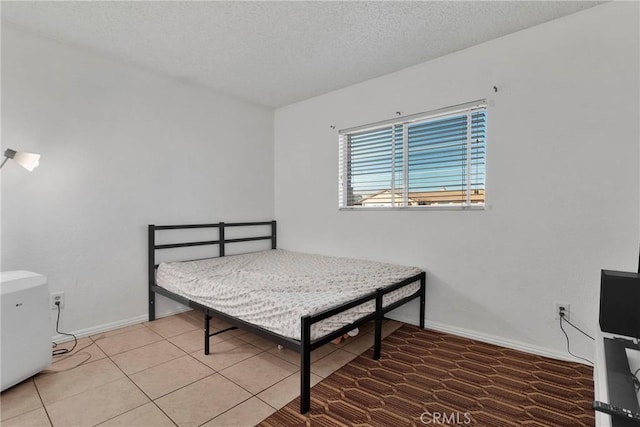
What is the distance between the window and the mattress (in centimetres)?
71

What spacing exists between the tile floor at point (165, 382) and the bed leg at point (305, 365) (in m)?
0.15

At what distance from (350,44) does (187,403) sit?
2.78 metres

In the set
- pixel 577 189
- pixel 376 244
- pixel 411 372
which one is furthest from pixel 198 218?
pixel 577 189

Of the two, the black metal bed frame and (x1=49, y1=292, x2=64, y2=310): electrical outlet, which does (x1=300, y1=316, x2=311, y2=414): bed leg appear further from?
(x1=49, y1=292, x2=64, y2=310): electrical outlet

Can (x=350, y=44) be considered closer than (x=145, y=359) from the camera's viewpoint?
No

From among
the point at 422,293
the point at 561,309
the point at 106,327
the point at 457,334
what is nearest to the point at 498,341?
the point at 457,334

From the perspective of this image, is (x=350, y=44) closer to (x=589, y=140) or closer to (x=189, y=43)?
(x=189, y=43)

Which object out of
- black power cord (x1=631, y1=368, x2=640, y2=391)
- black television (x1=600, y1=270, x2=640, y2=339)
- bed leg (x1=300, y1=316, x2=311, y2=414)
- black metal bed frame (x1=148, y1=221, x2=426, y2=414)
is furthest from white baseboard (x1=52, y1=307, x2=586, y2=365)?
bed leg (x1=300, y1=316, x2=311, y2=414)

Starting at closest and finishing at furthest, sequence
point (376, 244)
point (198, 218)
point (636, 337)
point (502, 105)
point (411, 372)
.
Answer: point (636, 337), point (411, 372), point (502, 105), point (376, 244), point (198, 218)

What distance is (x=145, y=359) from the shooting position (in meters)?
2.24

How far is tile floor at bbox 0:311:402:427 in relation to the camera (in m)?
1.62
